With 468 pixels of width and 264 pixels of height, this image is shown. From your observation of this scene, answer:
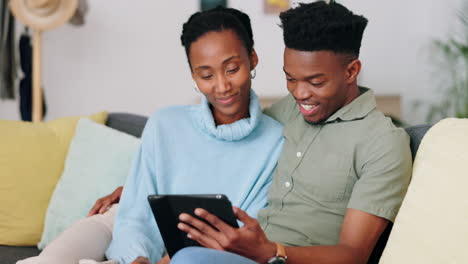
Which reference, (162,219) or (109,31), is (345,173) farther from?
(109,31)

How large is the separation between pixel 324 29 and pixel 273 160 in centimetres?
41

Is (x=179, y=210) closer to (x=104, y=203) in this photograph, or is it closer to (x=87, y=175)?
(x=104, y=203)

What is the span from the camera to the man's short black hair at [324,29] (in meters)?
1.56

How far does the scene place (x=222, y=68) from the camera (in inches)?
67.6

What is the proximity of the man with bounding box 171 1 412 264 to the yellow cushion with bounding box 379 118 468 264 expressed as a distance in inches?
1.7

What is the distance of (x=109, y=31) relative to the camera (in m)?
4.61

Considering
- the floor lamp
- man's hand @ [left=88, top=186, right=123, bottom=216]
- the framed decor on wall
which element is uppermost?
the framed decor on wall

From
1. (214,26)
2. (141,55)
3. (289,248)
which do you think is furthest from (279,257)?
(141,55)

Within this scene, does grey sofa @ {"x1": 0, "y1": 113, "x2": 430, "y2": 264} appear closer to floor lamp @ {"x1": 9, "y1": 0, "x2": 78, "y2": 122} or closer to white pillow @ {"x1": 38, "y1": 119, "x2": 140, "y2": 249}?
white pillow @ {"x1": 38, "y1": 119, "x2": 140, "y2": 249}

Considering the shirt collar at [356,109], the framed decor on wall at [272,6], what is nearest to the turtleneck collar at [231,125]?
the shirt collar at [356,109]

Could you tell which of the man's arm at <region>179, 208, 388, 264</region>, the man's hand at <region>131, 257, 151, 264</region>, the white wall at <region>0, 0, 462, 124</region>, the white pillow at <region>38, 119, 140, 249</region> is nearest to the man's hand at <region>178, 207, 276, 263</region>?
the man's arm at <region>179, 208, 388, 264</region>

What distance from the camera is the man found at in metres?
1.44

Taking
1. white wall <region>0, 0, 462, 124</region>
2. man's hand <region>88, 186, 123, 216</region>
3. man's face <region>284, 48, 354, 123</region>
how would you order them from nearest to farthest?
1. man's face <region>284, 48, 354, 123</region>
2. man's hand <region>88, 186, 123, 216</region>
3. white wall <region>0, 0, 462, 124</region>

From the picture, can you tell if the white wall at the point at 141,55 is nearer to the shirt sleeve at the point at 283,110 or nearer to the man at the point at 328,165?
the shirt sleeve at the point at 283,110
